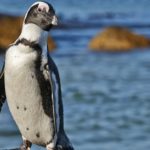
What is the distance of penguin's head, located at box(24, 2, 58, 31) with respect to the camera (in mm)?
4918

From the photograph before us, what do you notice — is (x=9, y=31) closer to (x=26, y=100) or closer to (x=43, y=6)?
(x=26, y=100)

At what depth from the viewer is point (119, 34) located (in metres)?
30.2

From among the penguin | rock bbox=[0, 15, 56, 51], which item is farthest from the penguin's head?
rock bbox=[0, 15, 56, 51]

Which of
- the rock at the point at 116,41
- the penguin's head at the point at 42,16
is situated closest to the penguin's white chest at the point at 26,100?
the penguin's head at the point at 42,16

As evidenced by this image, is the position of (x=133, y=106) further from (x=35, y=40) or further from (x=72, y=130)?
(x=35, y=40)

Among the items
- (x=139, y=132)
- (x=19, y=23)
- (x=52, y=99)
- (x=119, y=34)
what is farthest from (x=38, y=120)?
(x=19, y=23)

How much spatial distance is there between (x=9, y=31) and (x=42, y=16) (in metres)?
27.3

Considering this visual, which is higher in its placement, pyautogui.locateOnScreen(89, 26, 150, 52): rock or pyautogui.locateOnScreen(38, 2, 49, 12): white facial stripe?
pyautogui.locateOnScreen(38, 2, 49, 12): white facial stripe

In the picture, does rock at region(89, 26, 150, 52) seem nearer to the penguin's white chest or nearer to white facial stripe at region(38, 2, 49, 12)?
the penguin's white chest

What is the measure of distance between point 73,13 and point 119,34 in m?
24.6

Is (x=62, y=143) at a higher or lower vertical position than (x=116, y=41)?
higher

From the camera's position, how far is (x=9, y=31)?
32125 millimetres

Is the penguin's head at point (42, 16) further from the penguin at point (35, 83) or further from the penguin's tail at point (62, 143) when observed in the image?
the penguin's tail at point (62, 143)

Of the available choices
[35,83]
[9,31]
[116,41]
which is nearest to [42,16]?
[35,83]
